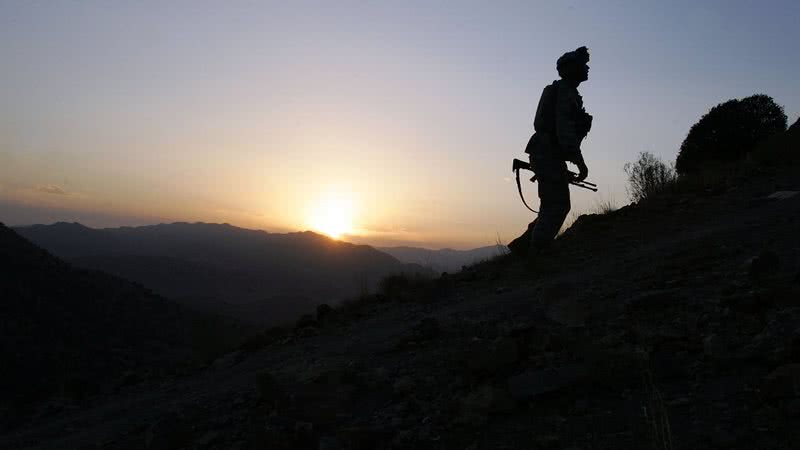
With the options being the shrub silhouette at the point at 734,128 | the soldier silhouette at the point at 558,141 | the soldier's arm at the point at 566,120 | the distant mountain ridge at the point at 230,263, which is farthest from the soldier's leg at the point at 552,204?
the distant mountain ridge at the point at 230,263

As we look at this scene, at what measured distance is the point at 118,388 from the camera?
20.5 ft

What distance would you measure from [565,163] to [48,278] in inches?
826

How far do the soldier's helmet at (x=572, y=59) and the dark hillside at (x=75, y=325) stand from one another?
19.8 ft

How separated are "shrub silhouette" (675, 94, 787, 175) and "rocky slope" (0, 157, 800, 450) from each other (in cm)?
664

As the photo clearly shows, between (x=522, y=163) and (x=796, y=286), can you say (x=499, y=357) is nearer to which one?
(x=796, y=286)

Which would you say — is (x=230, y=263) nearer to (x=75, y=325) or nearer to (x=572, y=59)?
(x=75, y=325)

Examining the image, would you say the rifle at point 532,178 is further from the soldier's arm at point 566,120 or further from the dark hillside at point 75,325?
the dark hillside at point 75,325

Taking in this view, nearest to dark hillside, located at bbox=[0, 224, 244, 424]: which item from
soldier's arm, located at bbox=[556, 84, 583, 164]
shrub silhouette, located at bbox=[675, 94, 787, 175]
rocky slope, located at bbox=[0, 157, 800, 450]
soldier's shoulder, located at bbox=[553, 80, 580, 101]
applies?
rocky slope, located at bbox=[0, 157, 800, 450]

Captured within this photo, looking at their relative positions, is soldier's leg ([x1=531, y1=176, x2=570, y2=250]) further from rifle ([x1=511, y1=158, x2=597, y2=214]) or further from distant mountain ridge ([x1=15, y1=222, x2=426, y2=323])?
distant mountain ridge ([x1=15, y1=222, x2=426, y2=323])

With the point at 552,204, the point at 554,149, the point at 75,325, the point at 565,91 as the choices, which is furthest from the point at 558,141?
the point at 75,325

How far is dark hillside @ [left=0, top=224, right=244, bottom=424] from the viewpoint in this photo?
47.0ft

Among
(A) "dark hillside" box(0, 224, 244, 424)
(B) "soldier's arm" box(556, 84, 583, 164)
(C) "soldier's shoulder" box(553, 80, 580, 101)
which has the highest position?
(C) "soldier's shoulder" box(553, 80, 580, 101)

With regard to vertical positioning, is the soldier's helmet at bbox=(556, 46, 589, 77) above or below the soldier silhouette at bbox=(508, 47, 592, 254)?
above

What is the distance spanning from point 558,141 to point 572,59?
3.05 ft
